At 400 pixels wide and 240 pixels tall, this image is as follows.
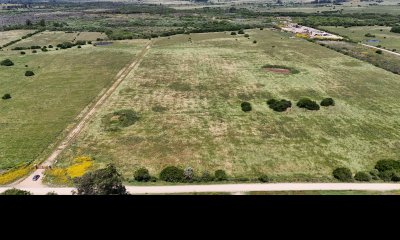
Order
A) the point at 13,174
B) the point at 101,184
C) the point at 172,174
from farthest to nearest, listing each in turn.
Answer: the point at 13,174 < the point at 172,174 < the point at 101,184

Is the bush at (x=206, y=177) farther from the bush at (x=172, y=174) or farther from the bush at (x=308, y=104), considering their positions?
the bush at (x=308, y=104)

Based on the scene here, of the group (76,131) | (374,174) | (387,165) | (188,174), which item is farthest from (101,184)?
(387,165)

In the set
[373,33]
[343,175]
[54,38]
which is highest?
[54,38]

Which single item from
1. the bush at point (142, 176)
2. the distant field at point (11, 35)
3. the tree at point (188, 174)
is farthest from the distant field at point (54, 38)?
the tree at point (188, 174)

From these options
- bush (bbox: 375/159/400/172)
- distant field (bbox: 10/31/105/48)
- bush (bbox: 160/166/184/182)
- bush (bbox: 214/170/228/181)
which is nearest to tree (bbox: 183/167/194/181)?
bush (bbox: 160/166/184/182)

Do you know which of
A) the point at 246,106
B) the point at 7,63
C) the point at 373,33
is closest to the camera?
the point at 246,106

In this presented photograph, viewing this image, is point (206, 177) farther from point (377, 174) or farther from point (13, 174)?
point (13, 174)
